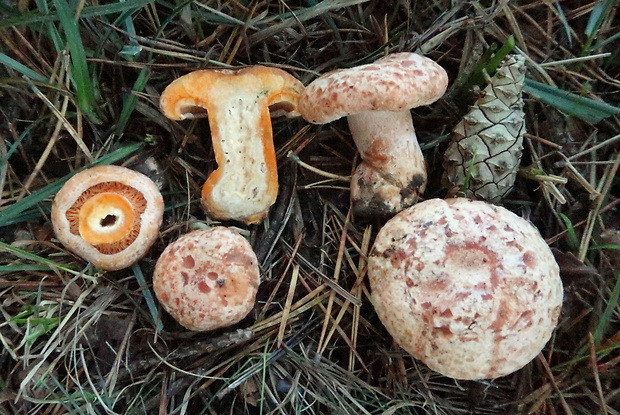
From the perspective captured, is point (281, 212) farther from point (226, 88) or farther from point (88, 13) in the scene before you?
point (88, 13)

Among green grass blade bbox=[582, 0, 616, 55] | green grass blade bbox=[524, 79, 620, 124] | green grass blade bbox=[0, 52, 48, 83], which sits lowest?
green grass blade bbox=[524, 79, 620, 124]

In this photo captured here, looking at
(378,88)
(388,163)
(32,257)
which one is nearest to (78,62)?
(32,257)

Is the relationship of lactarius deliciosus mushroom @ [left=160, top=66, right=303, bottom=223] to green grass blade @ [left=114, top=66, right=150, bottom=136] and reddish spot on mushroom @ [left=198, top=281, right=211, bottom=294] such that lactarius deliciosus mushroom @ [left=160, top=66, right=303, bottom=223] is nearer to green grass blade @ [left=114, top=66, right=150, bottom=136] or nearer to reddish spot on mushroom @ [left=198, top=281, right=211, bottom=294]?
green grass blade @ [left=114, top=66, right=150, bottom=136]

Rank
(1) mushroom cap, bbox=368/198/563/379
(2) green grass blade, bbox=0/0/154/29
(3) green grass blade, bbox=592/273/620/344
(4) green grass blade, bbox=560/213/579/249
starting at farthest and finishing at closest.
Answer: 1. (4) green grass blade, bbox=560/213/579/249
2. (3) green grass blade, bbox=592/273/620/344
3. (2) green grass blade, bbox=0/0/154/29
4. (1) mushroom cap, bbox=368/198/563/379

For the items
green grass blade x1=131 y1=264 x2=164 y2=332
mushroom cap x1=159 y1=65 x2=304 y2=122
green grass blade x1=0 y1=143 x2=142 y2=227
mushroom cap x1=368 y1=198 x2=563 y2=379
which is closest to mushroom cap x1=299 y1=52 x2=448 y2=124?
mushroom cap x1=159 y1=65 x2=304 y2=122

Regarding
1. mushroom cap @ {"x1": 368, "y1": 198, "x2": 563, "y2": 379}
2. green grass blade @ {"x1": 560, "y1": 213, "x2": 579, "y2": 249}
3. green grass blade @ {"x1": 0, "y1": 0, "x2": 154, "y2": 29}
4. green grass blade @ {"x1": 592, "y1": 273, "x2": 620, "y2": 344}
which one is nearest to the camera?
mushroom cap @ {"x1": 368, "y1": 198, "x2": 563, "y2": 379}

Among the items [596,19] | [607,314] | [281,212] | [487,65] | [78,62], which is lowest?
[607,314]

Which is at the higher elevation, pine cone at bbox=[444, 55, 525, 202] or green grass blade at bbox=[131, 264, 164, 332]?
pine cone at bbox=[444, 55, 525, 202]
